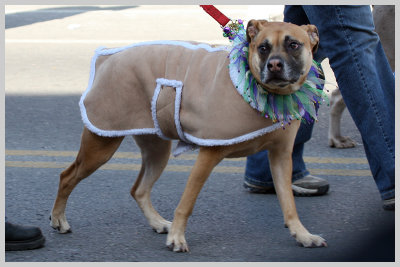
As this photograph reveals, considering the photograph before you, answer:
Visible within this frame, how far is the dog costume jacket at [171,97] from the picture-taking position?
350 cm


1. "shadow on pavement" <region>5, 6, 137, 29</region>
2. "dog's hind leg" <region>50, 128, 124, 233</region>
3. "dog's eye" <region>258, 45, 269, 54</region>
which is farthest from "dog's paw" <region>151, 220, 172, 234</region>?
"shadow on pavement" <region>5, 6, 137, 29</region>

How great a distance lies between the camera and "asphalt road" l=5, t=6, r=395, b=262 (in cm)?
365

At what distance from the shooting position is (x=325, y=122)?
648 cm

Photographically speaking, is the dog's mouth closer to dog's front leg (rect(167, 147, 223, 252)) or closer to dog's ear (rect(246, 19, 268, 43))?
dog's ear (rect(246, 19, 268, 43))

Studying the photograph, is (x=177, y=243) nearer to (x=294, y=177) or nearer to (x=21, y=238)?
(x=21, y=238)

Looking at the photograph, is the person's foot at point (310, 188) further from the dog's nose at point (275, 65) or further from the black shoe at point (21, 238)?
the black shoe at point (21, 238)

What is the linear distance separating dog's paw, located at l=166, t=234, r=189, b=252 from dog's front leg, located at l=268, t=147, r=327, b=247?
510 millimetres

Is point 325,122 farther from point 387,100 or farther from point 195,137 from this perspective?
point 195,137

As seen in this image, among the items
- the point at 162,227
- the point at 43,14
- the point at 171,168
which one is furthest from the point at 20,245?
the point at 43,14

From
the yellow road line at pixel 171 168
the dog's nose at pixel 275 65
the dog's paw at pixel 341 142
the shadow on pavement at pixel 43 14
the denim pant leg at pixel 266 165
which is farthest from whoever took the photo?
the shadow on pavement at pixel 43 14

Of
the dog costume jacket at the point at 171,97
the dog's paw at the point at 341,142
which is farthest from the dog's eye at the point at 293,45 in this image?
the dog's paw at the point at 341,142

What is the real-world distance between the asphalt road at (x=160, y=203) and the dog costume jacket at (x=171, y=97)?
1.78ft

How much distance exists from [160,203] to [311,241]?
113 centimetres

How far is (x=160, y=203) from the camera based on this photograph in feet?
14.8
